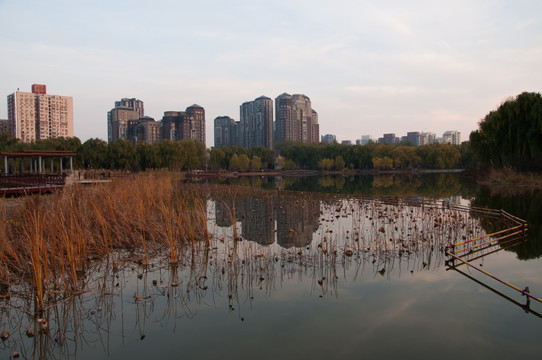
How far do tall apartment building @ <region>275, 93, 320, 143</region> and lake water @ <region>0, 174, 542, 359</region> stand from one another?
113 m

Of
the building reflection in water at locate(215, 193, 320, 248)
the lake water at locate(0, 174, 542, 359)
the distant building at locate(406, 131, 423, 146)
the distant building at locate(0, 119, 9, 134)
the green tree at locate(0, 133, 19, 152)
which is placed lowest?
the lake water at locate(0, 174, 542, 359)

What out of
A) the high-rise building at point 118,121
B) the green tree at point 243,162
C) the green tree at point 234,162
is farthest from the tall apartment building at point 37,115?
the green tree at point 243,162

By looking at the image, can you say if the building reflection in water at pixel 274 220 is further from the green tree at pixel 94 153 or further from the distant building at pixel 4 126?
the distant building at pixel 4 126

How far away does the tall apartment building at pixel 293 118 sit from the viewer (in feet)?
398

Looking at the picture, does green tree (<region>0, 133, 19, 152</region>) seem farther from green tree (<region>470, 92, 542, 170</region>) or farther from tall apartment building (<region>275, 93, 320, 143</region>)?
tall apartment building (<region>275, 93, 320, 143</region>)

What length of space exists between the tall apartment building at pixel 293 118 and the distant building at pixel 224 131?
19.6 m

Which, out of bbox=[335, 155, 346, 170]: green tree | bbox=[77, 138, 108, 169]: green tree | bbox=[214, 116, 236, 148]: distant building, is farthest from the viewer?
bbox=[214, 116, 236, 148]: distant building

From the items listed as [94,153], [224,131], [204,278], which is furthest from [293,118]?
[204,278]

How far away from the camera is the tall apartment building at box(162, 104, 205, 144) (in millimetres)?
105688

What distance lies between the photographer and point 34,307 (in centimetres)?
521

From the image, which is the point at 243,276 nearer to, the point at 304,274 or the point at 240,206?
the point at 304,274

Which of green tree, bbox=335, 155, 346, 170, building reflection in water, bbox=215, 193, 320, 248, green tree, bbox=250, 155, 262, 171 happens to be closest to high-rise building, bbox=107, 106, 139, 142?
green tree, bbox=250, 155, 262, 171

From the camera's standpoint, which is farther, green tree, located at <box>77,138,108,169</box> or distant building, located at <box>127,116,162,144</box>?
distant building, located at <box>127,116,162,144</box>

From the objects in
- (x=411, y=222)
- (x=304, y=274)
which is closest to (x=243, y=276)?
(x=304, y=274)
